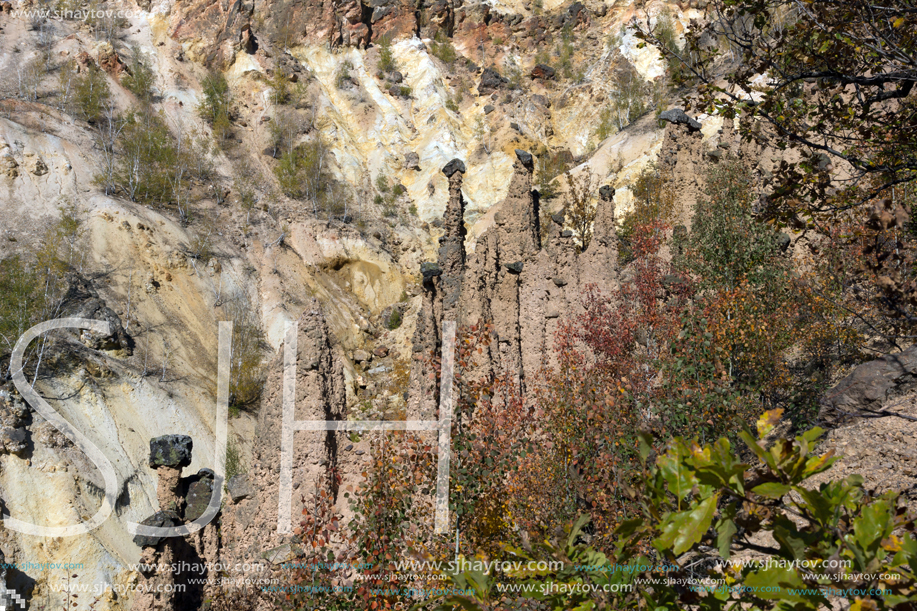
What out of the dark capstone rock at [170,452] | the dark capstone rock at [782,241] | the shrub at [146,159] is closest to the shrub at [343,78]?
the shrub at [146,159]

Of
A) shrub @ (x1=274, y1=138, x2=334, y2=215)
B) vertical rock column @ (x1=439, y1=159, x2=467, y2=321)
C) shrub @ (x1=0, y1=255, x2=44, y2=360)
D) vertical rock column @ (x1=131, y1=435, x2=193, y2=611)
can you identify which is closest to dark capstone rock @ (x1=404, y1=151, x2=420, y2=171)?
shrub @ (x1=274, y1=138, x2=334, y2=215)

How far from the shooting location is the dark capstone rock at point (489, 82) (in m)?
55.7

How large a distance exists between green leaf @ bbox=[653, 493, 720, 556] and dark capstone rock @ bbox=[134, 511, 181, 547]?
1046 centimetres

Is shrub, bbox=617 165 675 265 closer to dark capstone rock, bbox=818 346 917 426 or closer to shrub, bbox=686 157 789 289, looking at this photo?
shrub, bbox=686 157 789 289

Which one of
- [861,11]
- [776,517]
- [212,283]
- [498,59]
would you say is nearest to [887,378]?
[861,11]

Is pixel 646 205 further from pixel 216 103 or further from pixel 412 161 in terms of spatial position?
pixel 216 103

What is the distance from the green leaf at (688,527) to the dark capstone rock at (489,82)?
56652mm

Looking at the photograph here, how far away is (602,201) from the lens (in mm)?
21406

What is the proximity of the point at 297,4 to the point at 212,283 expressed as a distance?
116ft

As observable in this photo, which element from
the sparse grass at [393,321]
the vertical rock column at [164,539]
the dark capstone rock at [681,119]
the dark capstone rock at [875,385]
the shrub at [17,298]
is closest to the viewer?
the dark capstone rock at [875,385]

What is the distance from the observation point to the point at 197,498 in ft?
42.0

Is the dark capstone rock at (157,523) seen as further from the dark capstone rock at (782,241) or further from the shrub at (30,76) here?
the shrub at (30,76)

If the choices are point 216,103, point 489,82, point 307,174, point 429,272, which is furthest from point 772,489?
point 489,82

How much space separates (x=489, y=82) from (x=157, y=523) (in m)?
51.7
